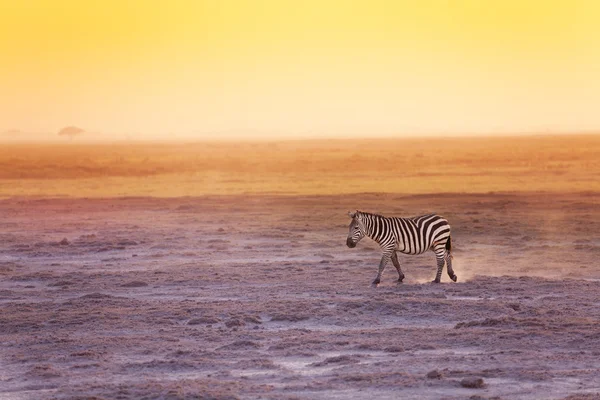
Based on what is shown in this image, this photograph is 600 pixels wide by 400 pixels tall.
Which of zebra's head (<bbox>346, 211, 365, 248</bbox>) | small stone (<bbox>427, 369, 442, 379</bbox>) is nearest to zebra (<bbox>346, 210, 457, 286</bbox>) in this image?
zebra's head (<bbox>346, 211, 365, 248</bbox>)

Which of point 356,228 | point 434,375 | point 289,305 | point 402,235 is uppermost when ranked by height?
point 356,228

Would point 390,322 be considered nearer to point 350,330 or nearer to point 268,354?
point 350,330

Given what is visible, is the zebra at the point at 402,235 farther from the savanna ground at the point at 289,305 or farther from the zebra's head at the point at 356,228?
the savanna ground at the point at 289,305

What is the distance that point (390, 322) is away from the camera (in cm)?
1537

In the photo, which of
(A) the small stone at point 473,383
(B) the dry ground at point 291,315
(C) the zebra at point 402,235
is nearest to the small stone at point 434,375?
(B) the dry ground at point 291,315

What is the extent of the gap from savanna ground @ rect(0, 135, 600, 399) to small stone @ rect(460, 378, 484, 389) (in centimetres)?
3

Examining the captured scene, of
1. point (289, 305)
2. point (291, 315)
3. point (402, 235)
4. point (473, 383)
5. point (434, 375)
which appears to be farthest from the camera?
point (402, 235)

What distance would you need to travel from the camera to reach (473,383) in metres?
11.3

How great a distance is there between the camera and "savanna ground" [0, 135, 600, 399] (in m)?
11.8

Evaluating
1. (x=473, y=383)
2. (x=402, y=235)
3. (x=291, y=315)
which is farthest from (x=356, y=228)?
(x=473, y=383)

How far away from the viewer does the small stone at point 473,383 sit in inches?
443

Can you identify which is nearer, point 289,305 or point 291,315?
point 291,315

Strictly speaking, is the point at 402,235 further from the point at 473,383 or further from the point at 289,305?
the point at 473,383

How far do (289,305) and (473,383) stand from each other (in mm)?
5755
